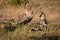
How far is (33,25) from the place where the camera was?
24.4 ft

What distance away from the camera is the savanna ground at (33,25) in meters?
6.85

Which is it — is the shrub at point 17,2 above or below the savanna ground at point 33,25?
above

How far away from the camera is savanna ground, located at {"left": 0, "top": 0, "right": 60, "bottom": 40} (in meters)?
6.85

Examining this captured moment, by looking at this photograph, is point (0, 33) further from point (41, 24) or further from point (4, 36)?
point (41, 24)

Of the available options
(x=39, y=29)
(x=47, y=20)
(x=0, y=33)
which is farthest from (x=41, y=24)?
(x=0, y=33)

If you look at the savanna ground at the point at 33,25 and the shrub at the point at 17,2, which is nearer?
the savanna ground at the point at 33,25

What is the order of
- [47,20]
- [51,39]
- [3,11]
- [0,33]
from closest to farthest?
[51,39] → [0,33] → [47,20] → [3,11]

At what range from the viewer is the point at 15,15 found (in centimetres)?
855

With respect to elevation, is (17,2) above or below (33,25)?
above

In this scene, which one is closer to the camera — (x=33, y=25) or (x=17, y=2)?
(x=33, y=25)

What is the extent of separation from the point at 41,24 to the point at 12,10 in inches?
72.3

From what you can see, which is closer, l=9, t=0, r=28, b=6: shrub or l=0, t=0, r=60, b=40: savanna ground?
l=0, t=0, r=60, b=40: savanna ground

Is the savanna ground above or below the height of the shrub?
below

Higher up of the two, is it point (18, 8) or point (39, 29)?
point (18, 8)
